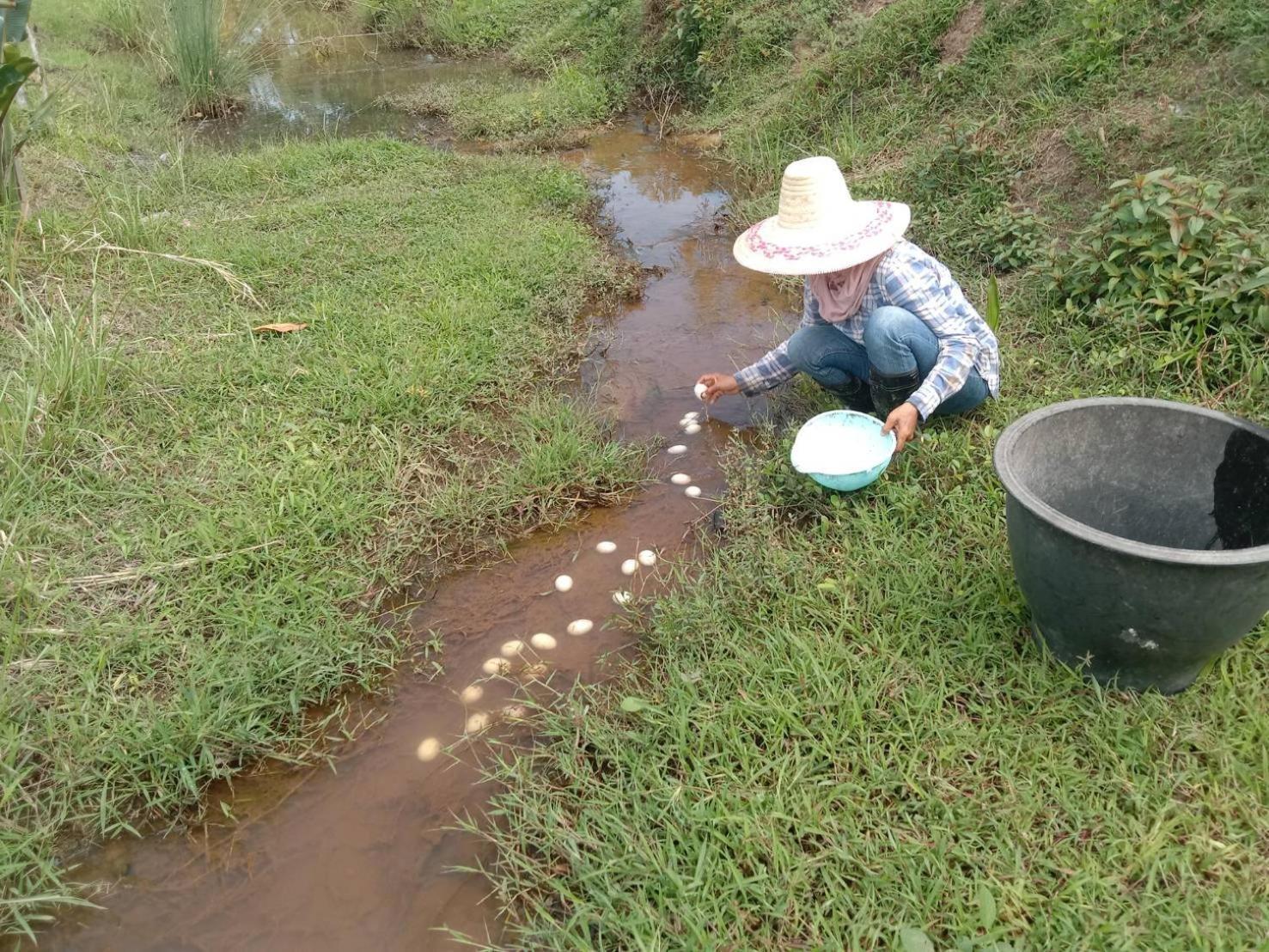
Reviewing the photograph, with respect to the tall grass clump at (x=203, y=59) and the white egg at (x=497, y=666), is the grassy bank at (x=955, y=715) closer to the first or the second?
the white egg at (x=497, y=666)

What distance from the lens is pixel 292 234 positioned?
4742 millimetres

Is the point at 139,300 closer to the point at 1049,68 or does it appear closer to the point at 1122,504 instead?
the point at 1122,504

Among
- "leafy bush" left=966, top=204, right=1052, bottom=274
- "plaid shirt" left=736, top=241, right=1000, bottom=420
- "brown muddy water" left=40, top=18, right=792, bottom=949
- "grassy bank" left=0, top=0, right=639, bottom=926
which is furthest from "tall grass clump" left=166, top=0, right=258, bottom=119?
"plaid shirt" left=736, top=241, right=1000, bottom=420

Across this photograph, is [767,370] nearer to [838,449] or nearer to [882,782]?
[838,449]

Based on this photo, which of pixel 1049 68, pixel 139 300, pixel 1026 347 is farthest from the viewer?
pixel 1049 68

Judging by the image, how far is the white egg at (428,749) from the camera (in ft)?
7.38

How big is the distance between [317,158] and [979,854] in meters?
6.21

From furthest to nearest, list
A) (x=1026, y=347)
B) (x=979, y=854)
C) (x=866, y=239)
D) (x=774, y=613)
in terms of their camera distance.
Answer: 1. (x=1026, y=347)
2. (x=866, y=239)
3. (x=774, y=613)
4. (x=979, y=854)

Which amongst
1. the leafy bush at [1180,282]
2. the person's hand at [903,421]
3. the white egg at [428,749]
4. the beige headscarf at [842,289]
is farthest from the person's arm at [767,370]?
the white egg at [428,749]

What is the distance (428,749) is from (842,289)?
1876 mm

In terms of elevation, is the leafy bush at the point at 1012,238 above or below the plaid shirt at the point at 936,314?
below

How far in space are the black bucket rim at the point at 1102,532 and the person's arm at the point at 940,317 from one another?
0.50m

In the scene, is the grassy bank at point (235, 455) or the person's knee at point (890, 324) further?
the person's knee at point (890, 324)

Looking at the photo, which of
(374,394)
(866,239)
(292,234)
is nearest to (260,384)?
(374,394)
